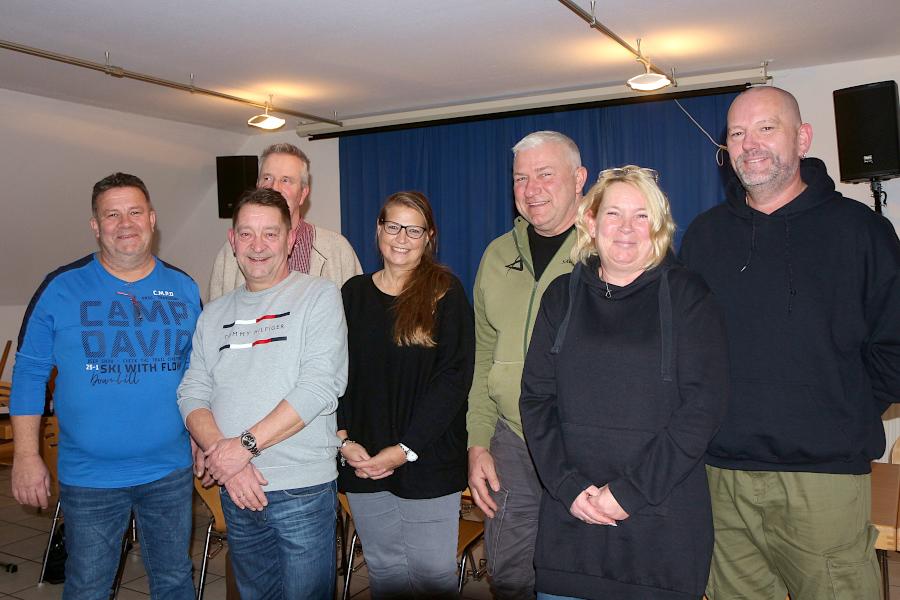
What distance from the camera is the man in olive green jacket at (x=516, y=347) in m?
2.32

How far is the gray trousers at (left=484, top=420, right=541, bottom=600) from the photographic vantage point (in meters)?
2.31

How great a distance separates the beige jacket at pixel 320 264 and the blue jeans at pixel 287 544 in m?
0.89

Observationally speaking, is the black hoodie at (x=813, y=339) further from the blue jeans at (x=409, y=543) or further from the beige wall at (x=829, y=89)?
the beige wall at (x=829, y=89)

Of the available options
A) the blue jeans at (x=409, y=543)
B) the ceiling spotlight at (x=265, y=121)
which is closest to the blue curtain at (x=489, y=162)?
the ceiling spotlight at (x=265, y=121)

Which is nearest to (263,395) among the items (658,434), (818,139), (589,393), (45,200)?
(589,393)

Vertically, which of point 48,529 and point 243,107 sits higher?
point 243,107

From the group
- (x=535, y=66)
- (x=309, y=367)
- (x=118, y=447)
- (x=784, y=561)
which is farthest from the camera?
(x=535, y=66)

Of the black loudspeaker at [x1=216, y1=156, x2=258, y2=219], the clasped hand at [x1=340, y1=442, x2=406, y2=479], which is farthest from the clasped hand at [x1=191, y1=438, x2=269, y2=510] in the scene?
the black loudspeaker at [x1=216, y1=156, x2=258, y2=219]

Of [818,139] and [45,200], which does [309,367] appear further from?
[45,200]

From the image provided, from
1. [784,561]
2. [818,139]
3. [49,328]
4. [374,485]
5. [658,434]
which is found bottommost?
[784,561]

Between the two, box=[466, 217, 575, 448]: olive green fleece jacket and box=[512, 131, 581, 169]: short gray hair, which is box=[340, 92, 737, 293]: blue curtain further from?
box=[466, 217, 575, 448]: olive green fleece jacket

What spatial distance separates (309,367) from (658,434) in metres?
1.00

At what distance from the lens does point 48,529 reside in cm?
511

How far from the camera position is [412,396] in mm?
2330
